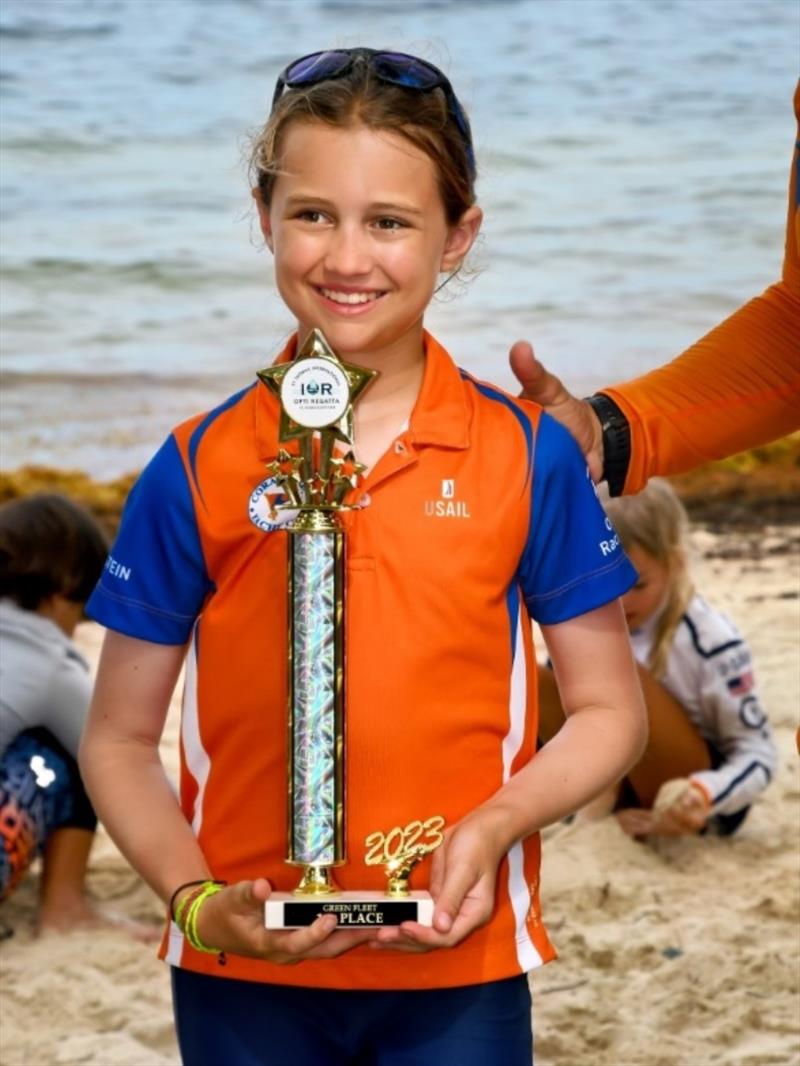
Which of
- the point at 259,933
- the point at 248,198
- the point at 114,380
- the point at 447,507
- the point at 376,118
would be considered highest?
the point at 248,198

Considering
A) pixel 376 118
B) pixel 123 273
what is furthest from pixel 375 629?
pixel 123 273

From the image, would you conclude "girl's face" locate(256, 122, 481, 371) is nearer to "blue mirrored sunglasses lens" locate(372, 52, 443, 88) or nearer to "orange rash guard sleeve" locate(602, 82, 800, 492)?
"blue mirrored sunglasses lens" locate(372, 52, 443, 88)

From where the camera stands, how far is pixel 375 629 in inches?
81.3

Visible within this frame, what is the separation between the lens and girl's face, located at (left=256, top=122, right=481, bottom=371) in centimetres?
206

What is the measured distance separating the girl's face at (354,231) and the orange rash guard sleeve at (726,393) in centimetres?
63

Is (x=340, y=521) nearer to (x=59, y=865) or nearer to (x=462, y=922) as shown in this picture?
(x=462, y=922)

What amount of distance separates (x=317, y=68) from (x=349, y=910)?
35.1 inches

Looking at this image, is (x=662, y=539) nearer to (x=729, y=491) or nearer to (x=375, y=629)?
(x=375, y=629)

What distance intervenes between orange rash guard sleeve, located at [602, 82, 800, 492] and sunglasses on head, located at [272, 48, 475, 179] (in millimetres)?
602

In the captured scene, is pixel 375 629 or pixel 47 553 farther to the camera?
pixel 47 553

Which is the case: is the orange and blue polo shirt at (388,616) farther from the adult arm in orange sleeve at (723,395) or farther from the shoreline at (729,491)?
the shoreline at (729,491)

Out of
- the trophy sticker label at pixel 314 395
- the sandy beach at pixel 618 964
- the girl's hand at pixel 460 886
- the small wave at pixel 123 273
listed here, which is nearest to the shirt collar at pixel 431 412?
the trophy sticker label at pixel 314 395

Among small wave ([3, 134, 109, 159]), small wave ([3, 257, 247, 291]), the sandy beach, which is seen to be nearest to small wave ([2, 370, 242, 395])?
small wave ([3, 257, 247, 291])

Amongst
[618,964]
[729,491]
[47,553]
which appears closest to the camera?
[618,964]
